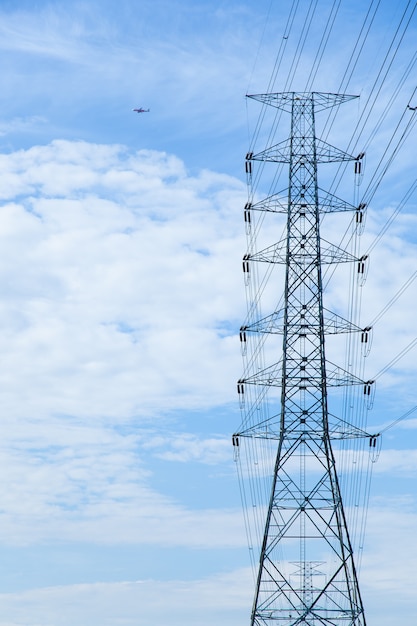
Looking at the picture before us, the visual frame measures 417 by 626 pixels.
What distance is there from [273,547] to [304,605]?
3.59m

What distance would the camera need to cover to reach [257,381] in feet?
225

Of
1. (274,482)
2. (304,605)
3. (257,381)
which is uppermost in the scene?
(257,381)

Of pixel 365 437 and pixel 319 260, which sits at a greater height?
pixel 319 260

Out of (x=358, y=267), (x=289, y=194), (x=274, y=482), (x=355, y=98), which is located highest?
(x=355, y=98)

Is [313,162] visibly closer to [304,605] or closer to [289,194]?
[289,194]

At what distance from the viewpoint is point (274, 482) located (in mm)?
64625

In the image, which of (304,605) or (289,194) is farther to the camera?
(289,194)

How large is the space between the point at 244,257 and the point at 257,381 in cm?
795

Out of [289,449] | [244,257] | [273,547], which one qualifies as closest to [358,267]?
[244,257]

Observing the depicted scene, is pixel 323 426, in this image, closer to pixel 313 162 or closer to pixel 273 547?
pixel 273 547

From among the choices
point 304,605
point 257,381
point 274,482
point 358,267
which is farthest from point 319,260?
point 304,605

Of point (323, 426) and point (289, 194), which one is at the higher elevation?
point (289, 194)

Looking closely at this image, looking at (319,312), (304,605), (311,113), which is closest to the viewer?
(304,605)

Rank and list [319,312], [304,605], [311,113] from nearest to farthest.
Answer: [304,605] < [319,312] < [311,113]
